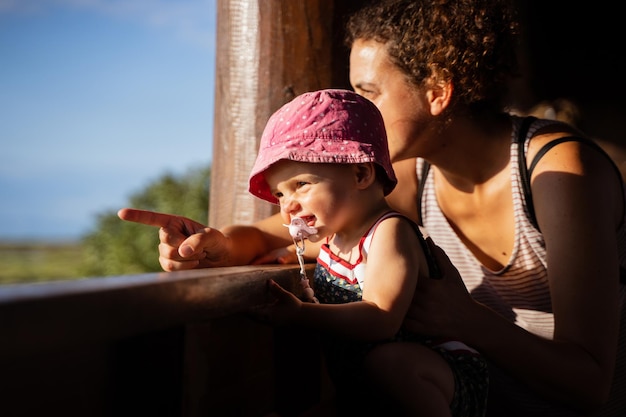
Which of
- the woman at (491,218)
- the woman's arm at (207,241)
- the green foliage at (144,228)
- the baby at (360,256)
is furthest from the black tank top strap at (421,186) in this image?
the green foliage at (144,228)

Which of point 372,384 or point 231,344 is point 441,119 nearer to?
point 372,384

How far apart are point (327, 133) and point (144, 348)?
2.40 feet

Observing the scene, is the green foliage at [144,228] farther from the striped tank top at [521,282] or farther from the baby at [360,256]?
the baby at [360,256]

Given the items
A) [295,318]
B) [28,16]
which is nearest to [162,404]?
[295,318]

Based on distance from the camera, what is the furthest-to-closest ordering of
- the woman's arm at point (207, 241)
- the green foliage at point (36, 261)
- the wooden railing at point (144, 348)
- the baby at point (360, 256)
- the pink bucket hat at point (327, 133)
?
the green foliage at point (36, 261), the woman's arm at point (207, 241), the pink bucket hat at point (327, 133), the baby at point (360, 256), the wooden railing at point (144, 348)

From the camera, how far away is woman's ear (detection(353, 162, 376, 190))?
1822mm

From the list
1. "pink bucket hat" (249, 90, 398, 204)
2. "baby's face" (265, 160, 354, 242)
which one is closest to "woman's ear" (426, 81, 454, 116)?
"pink bucket hat" (249, 90, 398, 204)

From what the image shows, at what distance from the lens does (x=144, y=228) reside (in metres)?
10.9

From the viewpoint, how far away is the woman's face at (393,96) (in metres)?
2.33

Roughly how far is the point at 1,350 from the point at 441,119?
178 centimetres

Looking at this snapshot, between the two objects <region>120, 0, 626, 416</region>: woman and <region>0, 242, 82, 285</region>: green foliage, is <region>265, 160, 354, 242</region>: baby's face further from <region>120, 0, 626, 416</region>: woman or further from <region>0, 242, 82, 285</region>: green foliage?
<region>0, 242, 82, 285</region>: green foliage

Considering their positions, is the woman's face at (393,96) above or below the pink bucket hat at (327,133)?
above

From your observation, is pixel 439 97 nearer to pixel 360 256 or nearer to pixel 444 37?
pixel 444 37

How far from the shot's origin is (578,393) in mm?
1974
